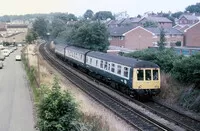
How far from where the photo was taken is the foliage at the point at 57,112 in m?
9.95

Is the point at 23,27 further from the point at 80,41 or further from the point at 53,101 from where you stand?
the point at 53,101

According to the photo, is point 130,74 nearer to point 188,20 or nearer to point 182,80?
point 182,80

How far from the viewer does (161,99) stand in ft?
74.3

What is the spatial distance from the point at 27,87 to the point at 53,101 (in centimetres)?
1715

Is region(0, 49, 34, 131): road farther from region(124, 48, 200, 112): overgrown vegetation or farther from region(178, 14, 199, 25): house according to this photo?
region(178, 14, 199, 25): house

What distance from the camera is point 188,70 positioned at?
68.5ft

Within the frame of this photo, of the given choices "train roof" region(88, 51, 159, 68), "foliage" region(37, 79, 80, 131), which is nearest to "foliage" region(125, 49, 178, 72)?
"train roof" region(88, 51, 159, 68)

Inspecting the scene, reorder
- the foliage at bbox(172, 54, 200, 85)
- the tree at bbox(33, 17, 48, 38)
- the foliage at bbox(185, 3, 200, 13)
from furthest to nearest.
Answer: the foliage at bbox(185, 3, 200, 13), the tree at bbox(33, 17, 48, 38), the foliage at bbox(172, 54, 200, 85)

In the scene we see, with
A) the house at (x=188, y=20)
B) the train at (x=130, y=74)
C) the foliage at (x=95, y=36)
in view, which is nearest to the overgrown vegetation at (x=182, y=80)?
the train at (x=130, y=74)

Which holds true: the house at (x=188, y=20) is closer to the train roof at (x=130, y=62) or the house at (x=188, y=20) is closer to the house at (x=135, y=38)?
the house at (x=135, y=38)

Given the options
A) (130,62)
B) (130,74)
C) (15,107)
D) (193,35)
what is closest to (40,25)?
(193,35)

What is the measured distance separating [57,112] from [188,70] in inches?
493

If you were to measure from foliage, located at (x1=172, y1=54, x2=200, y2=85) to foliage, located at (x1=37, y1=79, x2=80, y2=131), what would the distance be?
1157 cm

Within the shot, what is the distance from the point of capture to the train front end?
21828 millimetres
